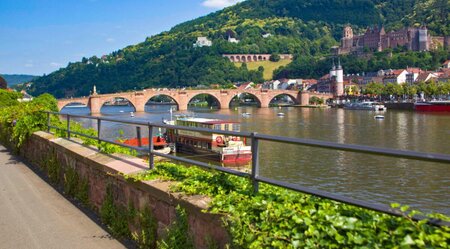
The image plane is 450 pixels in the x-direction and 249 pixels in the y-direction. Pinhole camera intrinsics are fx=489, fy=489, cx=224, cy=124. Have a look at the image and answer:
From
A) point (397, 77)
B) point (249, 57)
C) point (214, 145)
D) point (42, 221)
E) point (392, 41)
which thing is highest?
point (392, 41)

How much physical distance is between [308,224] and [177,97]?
319 feet

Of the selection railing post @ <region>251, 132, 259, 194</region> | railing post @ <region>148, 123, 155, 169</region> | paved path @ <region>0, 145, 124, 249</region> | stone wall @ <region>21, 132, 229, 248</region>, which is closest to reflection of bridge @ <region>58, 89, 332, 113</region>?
paved path @ <region>0, 145, 124, 249</region>

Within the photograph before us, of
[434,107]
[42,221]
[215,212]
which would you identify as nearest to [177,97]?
[434,107]

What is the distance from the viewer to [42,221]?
17.8 ft

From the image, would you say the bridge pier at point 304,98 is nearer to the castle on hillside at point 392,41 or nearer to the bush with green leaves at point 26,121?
the castle on hillside at point 392,41

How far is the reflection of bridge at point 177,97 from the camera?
295 ft

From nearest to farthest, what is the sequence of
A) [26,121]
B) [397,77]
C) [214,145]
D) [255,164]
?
[255,164] < [26,121] < [214,145] < [397,77]

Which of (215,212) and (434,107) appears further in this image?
(434,107)

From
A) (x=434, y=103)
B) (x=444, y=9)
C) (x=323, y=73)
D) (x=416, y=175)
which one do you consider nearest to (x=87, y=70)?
(x=323, y=73)

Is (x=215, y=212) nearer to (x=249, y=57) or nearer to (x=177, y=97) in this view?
(x=177, y=97)

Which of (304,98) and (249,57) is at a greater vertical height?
(249,57)

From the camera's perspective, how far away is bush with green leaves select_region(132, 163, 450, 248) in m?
2.23

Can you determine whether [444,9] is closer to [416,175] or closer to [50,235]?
[416,175]

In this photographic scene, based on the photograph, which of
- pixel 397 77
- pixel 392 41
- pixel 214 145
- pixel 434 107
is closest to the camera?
pixel 214 145
